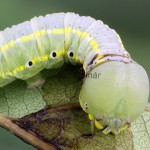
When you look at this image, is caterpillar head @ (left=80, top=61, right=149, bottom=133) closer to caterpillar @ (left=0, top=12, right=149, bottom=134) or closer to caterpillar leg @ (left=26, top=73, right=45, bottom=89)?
caterpillar @ (left=0, top=12, right=149, bottom=134)

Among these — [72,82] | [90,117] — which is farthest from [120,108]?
[72,82]

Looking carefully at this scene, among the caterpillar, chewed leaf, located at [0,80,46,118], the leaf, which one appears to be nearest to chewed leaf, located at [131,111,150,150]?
the leaf

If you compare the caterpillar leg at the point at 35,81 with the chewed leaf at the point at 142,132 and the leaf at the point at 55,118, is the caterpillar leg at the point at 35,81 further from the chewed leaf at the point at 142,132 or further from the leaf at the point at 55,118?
the chewed leaf at the point at 142,132

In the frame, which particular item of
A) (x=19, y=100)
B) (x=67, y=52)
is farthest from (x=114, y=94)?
(x=19, y=100)

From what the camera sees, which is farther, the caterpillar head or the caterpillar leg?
the caterpillar leg

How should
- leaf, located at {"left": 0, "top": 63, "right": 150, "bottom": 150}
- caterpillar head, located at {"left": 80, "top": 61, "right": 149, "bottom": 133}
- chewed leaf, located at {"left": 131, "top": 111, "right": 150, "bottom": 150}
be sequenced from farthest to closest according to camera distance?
chewed leaf, located at {"left": 131, "top": 111, "right": 150, "bottom": 150}, leaf, located at {"left": 0, "top": 63, "right": 150, "bottom": 150}, caterpillar head, located at {"left": 80, "top": 61, "right": 149, "bottom": 133}

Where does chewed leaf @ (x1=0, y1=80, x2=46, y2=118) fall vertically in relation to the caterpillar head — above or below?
below

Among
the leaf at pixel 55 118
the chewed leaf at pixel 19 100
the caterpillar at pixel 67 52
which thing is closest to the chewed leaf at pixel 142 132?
the leaf at pixel 55 118

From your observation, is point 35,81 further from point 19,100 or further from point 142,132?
point 142,132

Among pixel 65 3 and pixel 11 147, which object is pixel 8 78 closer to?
pixel 11 147
